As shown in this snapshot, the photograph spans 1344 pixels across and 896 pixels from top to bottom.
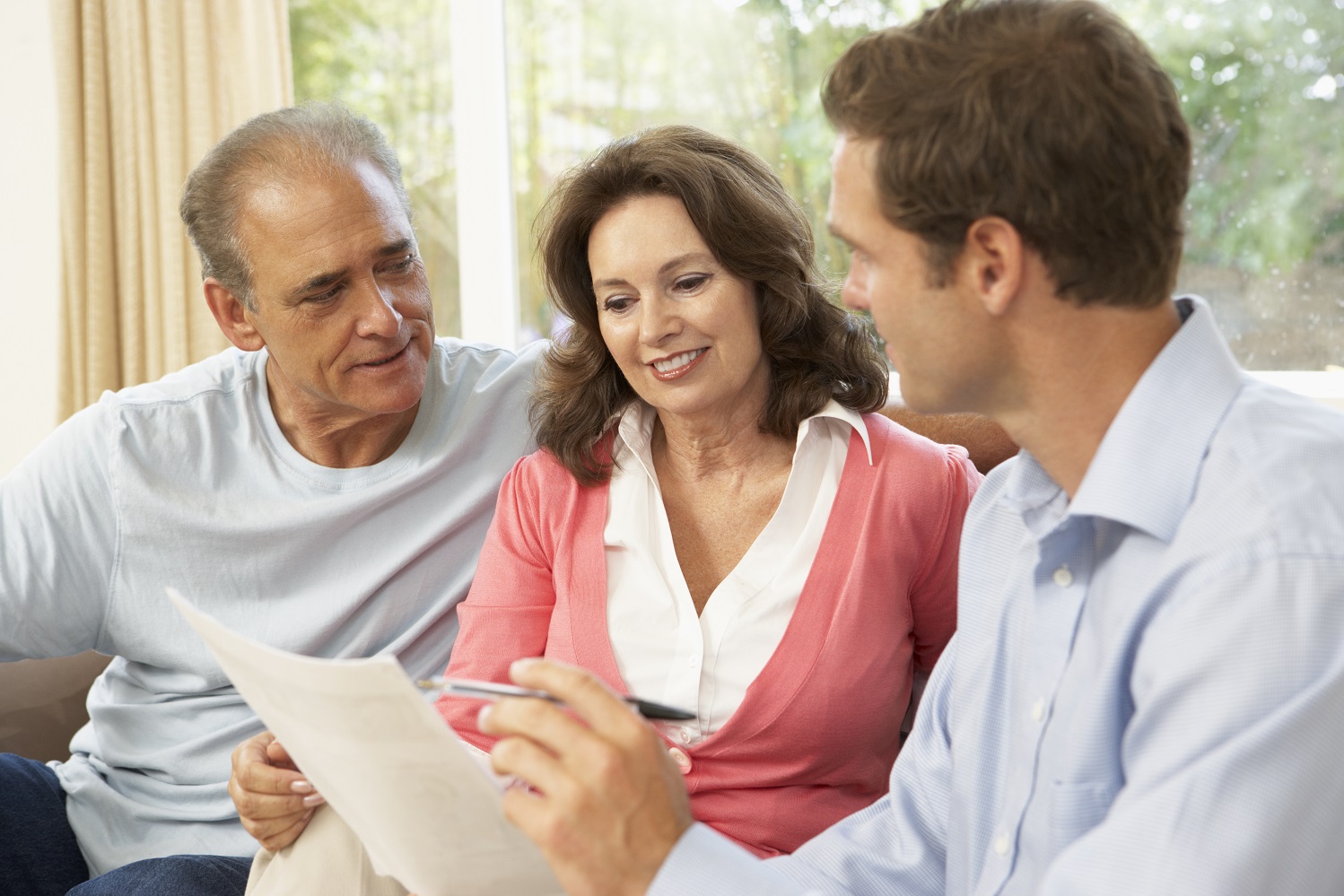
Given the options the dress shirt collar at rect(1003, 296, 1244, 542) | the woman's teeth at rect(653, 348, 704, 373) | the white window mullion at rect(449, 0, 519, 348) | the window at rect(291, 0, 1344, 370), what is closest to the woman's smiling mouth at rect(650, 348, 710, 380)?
the woman's teeth at rect(653, 348, 704, 373)

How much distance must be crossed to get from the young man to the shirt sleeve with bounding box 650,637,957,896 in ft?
0.19

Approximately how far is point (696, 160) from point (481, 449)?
58cm

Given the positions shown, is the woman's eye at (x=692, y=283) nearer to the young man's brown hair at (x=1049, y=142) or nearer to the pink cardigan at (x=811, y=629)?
the pink cardigan at (x=811, y=629)

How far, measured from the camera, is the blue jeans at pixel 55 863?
155 centimetres

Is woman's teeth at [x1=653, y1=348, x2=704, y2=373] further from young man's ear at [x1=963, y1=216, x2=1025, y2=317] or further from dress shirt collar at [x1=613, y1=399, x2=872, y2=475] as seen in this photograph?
young man's ear at [x1=963, y1=216, x2=1025, y2=317]

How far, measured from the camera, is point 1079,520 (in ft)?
3.28

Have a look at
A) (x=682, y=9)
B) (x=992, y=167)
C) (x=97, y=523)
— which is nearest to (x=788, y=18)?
(x=682, y=9)

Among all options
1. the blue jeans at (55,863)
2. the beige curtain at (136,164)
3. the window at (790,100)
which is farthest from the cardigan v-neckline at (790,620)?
the beige curtain at (136,164)

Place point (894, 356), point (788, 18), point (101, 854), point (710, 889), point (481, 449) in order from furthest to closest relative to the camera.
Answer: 1. point (788, 18)
2. point (481, 449)
3. point (101, 854)
4. point (894, 356)
5. point (710, 889)

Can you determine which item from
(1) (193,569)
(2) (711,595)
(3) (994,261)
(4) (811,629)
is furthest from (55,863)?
(3) (994,261)

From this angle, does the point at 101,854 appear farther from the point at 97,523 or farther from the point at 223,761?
the point at 97,523

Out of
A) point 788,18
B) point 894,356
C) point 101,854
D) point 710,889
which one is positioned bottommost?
point 101,854

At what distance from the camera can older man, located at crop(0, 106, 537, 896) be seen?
176 centimetres

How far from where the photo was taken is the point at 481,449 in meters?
1.91
